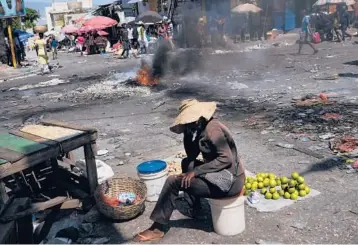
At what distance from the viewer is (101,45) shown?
27.5 meters

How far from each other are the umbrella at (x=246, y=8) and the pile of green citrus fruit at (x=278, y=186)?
65.5ft

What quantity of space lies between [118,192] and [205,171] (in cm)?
140

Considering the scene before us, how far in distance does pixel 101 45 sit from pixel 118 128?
20570 mm

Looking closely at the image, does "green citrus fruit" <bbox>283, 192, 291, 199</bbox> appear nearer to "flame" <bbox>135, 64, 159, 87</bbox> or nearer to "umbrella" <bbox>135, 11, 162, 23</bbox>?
"flame" <bbox>135, 64, 159, 87</bbox>

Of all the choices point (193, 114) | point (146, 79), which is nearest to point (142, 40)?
point (146, 79)

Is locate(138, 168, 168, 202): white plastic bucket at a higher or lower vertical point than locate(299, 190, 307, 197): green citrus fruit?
higher

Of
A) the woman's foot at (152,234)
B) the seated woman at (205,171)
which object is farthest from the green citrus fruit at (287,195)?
the woman's foot at (152,234)

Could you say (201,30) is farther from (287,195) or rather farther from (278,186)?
(287,195)

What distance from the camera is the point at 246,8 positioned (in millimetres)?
23297

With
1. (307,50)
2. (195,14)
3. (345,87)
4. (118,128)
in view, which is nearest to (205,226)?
(118,128)

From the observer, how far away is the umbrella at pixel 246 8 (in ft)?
76.3

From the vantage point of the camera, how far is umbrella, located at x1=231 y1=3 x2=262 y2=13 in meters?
23.2

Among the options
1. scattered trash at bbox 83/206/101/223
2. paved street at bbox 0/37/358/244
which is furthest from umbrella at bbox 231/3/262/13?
scattered trash at bbox 83/206/101/223

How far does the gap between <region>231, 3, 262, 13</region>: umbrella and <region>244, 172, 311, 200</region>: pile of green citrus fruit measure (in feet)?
65.5
